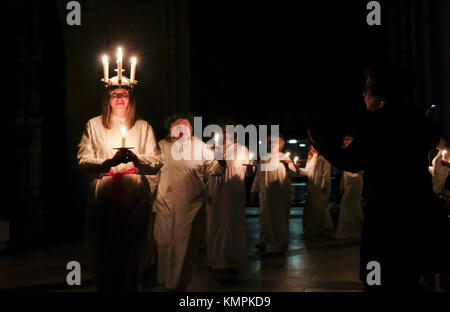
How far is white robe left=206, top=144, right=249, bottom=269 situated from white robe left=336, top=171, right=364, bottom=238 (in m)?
3.51

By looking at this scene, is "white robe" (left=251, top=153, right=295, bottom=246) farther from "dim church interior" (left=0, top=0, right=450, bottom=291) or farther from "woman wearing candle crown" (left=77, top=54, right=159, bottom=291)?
"woman wearing candle crown" (left=77, top=54, right=159, bottom=291)

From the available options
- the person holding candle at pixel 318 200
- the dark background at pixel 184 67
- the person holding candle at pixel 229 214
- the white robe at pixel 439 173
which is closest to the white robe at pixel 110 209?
the person holding candle at pixel 229 214

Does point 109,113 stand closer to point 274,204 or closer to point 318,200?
point 274,204

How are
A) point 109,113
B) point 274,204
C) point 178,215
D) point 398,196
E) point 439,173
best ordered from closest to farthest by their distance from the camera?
point 398,196 → point 109,113 → point 178,215 → point 439,173 → point 274,204

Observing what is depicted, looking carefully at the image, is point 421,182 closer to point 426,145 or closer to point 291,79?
point 426,145

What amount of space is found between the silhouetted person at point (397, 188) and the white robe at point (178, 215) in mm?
2459

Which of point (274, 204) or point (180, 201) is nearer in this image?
point (180, 201)

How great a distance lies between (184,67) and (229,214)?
4344 mm

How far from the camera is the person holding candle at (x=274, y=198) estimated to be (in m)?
7.47

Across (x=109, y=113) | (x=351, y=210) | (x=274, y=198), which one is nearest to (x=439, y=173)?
(x=351, y=210)

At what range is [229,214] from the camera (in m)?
5.92

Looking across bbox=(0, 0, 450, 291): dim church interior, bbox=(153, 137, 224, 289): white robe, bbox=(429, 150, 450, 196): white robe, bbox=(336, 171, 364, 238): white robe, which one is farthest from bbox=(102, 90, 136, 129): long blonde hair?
bbox=(336, 171, 364, 238): white robe
